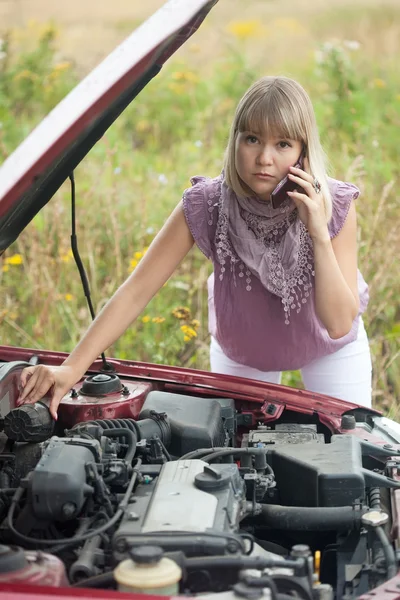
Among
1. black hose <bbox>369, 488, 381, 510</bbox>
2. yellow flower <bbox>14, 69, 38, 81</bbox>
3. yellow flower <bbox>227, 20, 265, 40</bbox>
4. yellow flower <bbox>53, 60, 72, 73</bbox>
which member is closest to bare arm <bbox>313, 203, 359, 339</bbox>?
black hose <bbox>369, 488, 381, 510</bbox>

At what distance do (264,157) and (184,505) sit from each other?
125 centimetres

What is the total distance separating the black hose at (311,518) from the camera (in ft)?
7.98

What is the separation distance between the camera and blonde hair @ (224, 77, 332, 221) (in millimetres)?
3029

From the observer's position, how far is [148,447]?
2684 mm

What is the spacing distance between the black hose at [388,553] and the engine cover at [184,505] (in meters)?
0.35

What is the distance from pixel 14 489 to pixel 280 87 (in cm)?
158

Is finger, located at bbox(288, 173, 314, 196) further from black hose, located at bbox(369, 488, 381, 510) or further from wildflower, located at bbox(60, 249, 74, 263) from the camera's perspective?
wildflower, located at bbox(60, 249, 74, 263)

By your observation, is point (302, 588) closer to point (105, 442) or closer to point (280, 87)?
point (105, 442)

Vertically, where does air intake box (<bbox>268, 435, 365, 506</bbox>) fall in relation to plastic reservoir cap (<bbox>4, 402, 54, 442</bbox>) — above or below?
below

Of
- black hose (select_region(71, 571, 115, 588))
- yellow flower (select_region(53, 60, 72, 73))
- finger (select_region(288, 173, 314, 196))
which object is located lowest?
black hose (select_region(71, 571, 115, 588))

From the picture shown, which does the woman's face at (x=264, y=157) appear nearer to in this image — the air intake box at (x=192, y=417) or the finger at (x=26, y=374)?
the air intake box at (x=192, y=417)

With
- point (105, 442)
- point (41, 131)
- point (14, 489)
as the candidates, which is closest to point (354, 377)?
point (105, 442)

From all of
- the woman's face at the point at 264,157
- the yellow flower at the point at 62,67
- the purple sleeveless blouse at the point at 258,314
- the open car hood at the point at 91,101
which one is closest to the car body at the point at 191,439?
the open car hood at the point at 91,101

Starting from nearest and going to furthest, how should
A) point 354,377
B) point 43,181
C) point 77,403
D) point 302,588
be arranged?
point 302,588
point 43,181
point 77,403
point 354,377
